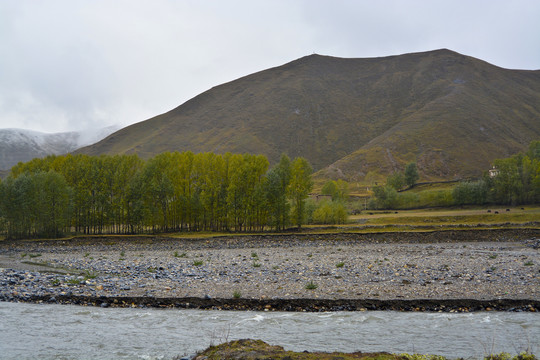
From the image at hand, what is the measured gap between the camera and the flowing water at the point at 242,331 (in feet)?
40.2

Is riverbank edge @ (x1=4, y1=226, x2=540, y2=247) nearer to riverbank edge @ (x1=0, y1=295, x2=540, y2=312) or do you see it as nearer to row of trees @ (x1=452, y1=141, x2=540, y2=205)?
riverbank edge @ (x1=0, y1=295, x2=540, y2=312)

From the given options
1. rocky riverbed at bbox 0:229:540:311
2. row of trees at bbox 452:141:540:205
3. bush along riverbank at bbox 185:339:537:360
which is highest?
row of trees at bbox 452:141:540:205

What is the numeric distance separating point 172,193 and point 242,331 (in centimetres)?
6177

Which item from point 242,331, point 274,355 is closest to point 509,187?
point 242,331

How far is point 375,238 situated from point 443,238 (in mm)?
9746

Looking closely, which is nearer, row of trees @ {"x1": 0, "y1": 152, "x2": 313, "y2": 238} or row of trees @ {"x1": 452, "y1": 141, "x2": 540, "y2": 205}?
row of trees @ {"x1": 0, "y1": 152, "x2": 313, "y2": 238}

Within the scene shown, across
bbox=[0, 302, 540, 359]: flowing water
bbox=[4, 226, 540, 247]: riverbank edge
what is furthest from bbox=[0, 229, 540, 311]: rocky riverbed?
bbox=[4, 226, 540, 247]: riverbank edge

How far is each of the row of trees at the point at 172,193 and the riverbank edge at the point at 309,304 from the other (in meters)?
53.2

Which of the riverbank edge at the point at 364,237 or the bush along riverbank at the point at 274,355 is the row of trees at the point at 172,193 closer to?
the riverbank edge at the point at 364,237

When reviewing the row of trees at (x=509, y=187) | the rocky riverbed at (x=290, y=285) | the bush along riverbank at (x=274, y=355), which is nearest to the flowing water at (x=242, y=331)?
the rocky riverbed at (x=290, y=285)

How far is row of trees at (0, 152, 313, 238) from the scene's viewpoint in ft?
232

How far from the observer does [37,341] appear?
43.7ft

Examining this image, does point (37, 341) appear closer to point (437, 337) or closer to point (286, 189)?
point (437, 337)

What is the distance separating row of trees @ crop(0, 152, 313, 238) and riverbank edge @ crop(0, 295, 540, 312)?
5322cm
